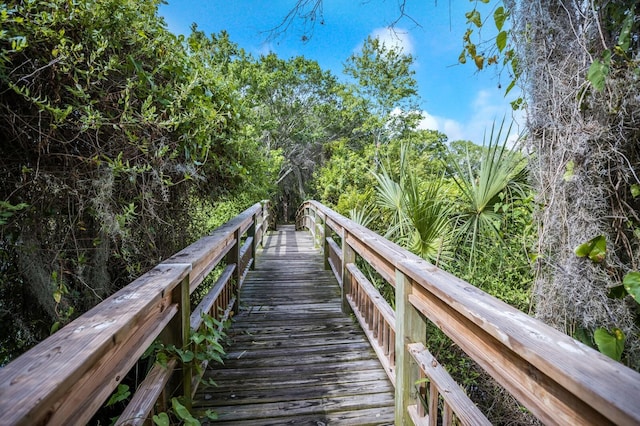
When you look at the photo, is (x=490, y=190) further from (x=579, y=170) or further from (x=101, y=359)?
(x=101, y=359)

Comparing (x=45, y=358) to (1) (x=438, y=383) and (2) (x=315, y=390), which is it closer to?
(1) (x=438, y=383)

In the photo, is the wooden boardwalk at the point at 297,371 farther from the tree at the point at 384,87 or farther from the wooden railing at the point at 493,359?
the tree at the point at 384,87

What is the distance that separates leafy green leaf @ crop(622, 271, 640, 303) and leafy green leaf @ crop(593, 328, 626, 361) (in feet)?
1.15

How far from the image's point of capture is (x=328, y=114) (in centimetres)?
1466

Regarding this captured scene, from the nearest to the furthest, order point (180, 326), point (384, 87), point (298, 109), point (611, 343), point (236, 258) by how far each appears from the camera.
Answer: point (611, 343), point (180, 326), point (236, 258), point (384, 87), point (298, 109)

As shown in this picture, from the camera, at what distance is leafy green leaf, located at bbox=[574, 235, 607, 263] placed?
1.39 meters

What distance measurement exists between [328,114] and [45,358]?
14985 mm

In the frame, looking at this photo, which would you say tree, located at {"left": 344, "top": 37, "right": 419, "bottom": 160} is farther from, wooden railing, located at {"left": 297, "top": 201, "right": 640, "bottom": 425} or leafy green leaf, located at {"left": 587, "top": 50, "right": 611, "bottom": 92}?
wooden railing, located at {"left": 297, "top": 201, "right": 640, "bottom": 425}

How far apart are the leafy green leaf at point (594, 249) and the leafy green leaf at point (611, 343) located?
339mm

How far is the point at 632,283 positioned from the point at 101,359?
67.5 inches

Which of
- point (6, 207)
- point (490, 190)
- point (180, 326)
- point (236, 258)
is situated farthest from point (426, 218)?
point (6, 207)

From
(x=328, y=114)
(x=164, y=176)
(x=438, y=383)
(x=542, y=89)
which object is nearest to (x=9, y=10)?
(x=164, y=176)

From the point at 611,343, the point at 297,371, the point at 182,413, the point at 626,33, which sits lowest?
the point at 297,371

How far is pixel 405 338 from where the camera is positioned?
4.71ft
